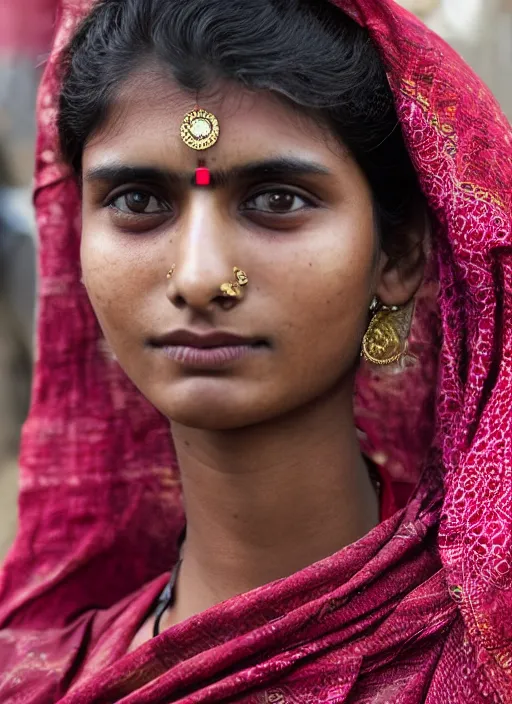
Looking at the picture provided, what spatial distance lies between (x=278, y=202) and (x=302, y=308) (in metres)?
0.15

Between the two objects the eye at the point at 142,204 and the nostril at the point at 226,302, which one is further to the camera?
the eye at the point at 142,204

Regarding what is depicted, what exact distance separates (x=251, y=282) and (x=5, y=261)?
2.50m

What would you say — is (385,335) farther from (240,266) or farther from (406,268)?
(240,266)

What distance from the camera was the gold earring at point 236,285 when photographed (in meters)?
1.21

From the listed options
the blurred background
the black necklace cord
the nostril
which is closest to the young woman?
the nostril

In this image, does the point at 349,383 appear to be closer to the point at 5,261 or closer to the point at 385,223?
the point at 385,223

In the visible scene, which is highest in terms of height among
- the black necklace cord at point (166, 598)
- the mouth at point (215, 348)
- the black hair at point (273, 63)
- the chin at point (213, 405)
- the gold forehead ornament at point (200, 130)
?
the black hair at point (273, 63)

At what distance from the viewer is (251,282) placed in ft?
4.07

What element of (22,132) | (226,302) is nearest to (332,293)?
(226,302)

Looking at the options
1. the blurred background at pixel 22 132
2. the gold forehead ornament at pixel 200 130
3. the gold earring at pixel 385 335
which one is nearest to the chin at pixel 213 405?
the gold earring at pixel 385 335

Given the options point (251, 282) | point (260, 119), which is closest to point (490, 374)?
point (251, 282)

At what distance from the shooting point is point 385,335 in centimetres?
143

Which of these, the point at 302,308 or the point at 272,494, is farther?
the point at 272,494

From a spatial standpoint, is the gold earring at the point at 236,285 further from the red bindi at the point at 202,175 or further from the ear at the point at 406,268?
the ear at the point at 406,268
